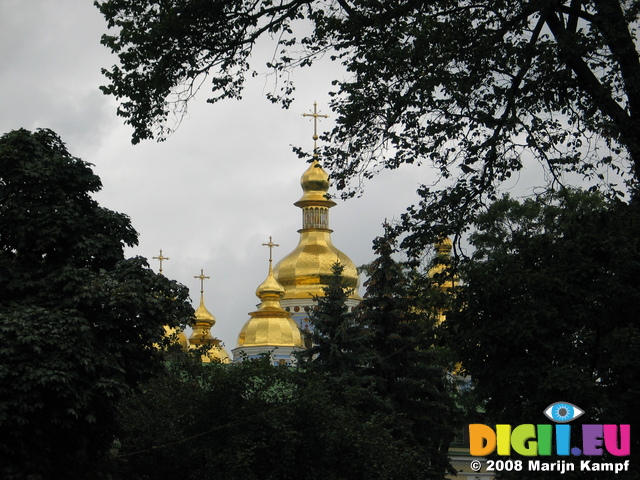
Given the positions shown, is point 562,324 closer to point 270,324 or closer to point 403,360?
point 403,360

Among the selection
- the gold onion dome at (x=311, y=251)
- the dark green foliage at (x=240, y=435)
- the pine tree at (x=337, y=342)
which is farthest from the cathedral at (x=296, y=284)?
the dark green foliage at (x=240, y=435)

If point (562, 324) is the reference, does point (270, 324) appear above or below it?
above

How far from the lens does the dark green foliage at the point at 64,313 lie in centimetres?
1561

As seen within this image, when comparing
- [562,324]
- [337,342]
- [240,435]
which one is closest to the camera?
[562,324]

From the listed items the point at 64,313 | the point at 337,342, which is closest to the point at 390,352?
the point at 337,342

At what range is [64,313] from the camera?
1611 centimetres

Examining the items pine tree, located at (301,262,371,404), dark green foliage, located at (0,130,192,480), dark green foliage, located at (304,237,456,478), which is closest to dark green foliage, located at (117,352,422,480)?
dark green foliage, located at (0,130,192,480)

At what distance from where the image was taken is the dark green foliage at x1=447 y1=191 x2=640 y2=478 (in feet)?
44.5

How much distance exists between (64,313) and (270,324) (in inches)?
1753

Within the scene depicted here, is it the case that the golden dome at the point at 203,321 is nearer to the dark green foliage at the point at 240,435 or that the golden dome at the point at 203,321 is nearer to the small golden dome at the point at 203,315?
the small golden dome at the point at 203,315

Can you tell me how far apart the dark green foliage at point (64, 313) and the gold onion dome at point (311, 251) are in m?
47.0

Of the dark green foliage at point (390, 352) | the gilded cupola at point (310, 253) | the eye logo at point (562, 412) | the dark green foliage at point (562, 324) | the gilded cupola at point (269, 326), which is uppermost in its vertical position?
the gilded cupola at point (310, 253)

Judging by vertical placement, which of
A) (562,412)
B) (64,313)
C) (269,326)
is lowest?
(562,412)

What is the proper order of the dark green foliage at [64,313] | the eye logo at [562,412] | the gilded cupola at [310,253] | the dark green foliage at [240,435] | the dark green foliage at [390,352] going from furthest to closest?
the gilded cupola at [310,253] → the dark green foliage at [390,352] → the dark green foliage at [240,435] → the dark green foliage at [64,313] → the eye logo at [562,412]
